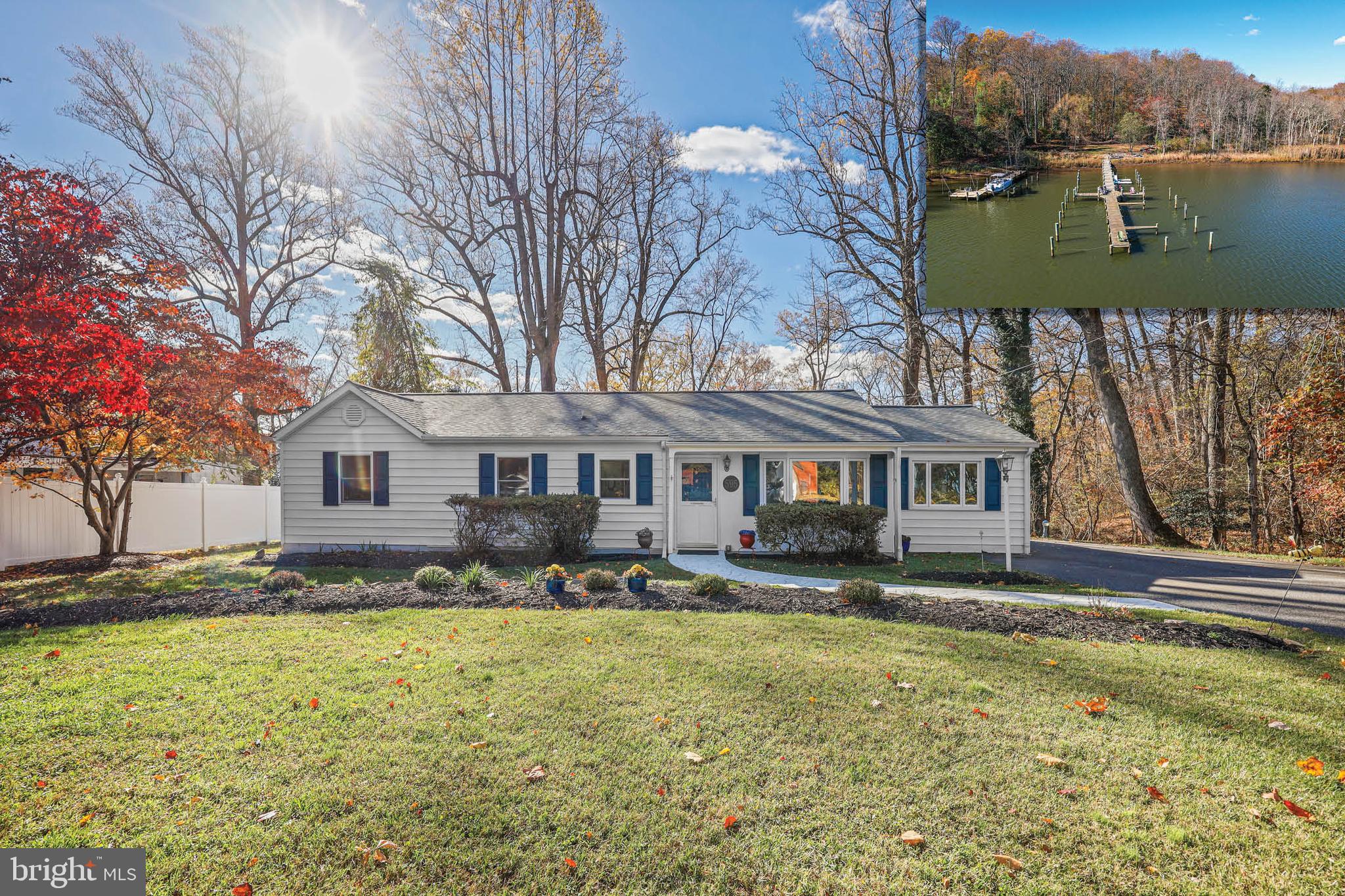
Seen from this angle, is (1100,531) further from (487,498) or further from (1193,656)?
(487,498)

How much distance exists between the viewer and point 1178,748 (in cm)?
355

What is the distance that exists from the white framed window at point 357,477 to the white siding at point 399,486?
0.50 feet

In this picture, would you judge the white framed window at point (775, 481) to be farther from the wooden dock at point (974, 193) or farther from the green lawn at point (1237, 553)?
the green lawn at point (1237, 553)

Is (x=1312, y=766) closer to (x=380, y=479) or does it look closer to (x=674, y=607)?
(x=674, y=607)

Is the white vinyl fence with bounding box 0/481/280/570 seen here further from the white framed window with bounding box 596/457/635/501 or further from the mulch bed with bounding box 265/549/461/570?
the white framed window with bounding box 596/457/635/501

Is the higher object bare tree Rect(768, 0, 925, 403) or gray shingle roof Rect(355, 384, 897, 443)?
bare tree Rect(768, 0, 925, 403)

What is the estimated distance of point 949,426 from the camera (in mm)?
13633

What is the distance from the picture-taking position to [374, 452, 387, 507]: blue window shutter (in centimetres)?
1261

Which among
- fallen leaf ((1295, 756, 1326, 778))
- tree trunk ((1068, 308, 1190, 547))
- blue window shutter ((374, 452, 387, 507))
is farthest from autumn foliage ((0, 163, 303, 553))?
tree trunk ((1068, 308, 1190, 547))

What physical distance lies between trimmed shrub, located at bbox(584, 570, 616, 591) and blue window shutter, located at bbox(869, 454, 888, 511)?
693 cm

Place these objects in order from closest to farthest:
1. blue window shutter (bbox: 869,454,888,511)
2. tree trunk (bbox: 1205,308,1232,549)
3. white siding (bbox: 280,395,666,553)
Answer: blue window shutter (bbox: 869,454,888,511) < white siding (bbox: 280,395,666,553) < tree trunk (bbox: 1205,308,1232,549)

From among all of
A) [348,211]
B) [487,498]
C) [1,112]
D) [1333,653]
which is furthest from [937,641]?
[348,211]

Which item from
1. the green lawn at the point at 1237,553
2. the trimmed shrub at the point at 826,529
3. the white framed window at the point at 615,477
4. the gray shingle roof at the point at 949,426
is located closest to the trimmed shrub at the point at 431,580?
the white framed window at the point at 615,477

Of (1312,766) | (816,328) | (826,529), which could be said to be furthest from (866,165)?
(1312,766)
